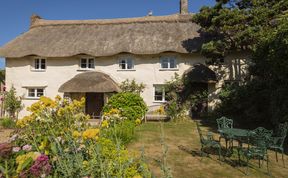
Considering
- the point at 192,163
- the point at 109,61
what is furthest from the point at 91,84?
the point at 192,163

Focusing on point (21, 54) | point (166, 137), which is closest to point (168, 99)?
point (166, 137)

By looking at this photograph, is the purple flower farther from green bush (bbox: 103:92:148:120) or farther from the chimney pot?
the chimney pot

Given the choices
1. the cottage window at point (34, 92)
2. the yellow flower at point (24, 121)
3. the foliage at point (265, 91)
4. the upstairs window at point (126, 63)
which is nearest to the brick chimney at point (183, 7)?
the upstairs window at point (126, 63)

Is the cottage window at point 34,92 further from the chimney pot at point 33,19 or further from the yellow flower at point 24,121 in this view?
the yellow flower at point 24,121

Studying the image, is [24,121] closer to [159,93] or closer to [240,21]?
[240,21]

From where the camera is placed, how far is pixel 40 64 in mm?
20875

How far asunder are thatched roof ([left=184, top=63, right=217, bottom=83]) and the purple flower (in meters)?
15.5

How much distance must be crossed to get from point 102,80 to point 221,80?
8.37 m

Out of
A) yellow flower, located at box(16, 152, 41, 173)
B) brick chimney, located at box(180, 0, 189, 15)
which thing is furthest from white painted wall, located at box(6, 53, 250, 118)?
yellow flower, located at box(16, 152, 41, 173)

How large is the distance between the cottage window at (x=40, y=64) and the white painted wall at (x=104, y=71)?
0.35 meters

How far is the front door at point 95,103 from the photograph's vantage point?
2059cm

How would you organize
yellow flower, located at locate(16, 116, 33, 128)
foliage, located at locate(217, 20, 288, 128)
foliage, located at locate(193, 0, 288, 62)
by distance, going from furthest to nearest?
→ foliage, located at locate(193, 0, 288, 62), foliage, located at locate(217, 20, 288, 128), yellow flower, located at locate(16, 116, 33, 128)

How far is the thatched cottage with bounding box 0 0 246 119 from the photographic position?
730 inches

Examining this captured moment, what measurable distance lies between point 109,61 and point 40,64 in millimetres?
5678
